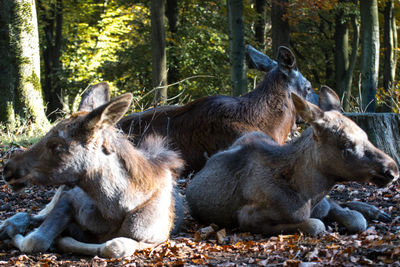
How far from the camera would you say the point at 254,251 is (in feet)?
18.1

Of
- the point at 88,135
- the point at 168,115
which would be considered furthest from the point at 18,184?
the point at 168,115

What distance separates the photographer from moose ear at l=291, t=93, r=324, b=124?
569cm

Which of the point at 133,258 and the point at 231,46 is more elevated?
the point at 231,46

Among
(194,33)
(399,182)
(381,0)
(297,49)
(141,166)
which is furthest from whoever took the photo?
(297,49)

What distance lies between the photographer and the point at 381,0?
23922 mm

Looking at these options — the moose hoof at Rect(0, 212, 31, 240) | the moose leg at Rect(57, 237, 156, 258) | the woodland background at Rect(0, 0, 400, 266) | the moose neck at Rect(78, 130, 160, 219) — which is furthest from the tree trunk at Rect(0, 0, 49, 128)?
the moose neck at Rect(78, 130, 160, 219)

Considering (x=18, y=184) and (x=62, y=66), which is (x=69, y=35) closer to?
(x=62, y=66)

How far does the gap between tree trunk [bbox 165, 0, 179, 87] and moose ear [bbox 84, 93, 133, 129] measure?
2006 centimetres

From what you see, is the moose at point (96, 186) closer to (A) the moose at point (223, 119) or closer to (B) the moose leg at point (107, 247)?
(B) the moose leg at point (107, 247)

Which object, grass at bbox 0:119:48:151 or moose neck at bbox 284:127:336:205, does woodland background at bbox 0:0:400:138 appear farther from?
moose neck at bbox 284:127:336:205

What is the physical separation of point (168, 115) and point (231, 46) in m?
7.09

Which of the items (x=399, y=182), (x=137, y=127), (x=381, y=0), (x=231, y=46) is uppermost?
(x=381, y=0)

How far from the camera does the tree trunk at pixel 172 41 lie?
25.8 m

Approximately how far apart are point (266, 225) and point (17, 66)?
10.3 m
